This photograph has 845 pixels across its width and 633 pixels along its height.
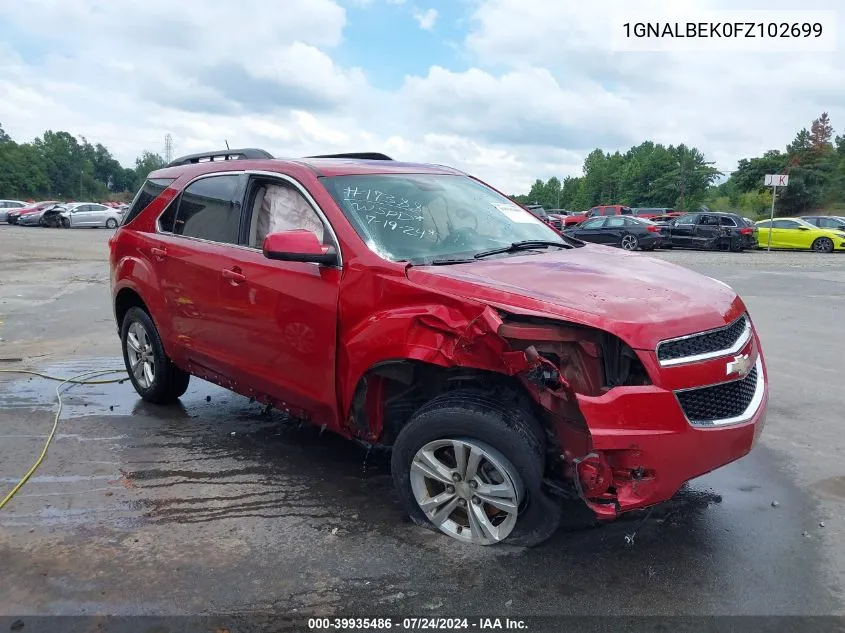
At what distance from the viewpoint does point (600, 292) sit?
3.19 metres

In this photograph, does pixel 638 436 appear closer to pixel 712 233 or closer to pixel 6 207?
pixel 712 233

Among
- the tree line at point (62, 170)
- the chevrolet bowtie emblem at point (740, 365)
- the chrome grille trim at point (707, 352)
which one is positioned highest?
the tree line at point (62, 170)

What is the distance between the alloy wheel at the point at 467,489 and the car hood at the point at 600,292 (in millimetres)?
717

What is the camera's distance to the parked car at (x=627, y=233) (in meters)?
25.2

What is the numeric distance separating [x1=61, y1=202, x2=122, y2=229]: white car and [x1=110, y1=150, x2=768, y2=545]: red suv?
127 ft

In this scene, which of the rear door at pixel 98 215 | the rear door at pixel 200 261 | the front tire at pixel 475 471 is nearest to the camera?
the front tire at pixel 475 471

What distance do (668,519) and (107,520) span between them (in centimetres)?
302

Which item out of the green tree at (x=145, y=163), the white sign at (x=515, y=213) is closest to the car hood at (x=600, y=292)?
the white sign at (x=515, y=213)

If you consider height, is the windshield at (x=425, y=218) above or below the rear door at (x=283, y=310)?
above

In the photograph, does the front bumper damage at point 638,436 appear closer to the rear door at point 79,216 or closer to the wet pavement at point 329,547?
the wet pavement at point 329,547

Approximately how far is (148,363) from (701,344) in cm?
434

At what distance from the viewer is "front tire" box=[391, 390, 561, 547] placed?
312 cm

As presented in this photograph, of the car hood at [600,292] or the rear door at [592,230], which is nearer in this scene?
the car hood at [600,292]

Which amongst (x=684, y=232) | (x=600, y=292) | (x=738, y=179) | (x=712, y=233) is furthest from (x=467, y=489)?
(x=738, y=179)
